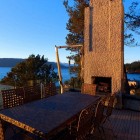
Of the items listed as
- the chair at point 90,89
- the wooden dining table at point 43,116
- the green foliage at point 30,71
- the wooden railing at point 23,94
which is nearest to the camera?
the wooden dining table at point 43,116

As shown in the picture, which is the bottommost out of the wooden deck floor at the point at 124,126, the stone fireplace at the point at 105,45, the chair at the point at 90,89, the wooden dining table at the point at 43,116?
the wooden deck floor at the point at 124,126

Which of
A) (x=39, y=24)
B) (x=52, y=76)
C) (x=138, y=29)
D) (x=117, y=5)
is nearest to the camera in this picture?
(x=117, y=5)

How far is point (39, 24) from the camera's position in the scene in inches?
667

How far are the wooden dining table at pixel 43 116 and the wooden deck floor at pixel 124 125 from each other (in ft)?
3.84

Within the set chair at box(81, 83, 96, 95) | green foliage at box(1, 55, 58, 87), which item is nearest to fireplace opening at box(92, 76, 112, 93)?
chair at box(81, 83, 96, 95)

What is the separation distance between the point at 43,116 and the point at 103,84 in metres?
4.64

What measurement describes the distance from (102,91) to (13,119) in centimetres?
493

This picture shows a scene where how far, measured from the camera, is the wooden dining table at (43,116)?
100 inches

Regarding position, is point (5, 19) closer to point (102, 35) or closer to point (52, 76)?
point (102, 35)

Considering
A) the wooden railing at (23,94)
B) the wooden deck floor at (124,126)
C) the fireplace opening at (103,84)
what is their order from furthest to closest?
the fireplace opening at (103,84) < the wooden deck floor at (124,126) < the wooden railing at (23,94)

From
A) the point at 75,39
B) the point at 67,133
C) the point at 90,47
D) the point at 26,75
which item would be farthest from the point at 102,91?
the point at 26,75

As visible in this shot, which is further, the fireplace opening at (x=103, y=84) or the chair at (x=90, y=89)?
the fireplace opening at (x=103, y=84)

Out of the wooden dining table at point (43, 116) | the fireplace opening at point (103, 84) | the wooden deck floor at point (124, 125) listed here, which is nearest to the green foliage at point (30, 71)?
the fireplace opening at point (103, 84)

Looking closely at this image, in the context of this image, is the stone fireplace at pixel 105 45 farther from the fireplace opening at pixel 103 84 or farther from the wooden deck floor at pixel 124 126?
the wooden deck floor at pixel 124 126
